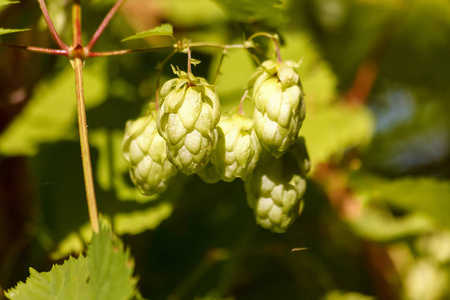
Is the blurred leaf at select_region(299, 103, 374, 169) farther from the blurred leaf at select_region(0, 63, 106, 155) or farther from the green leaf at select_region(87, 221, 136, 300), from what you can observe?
the green leaf at select_region(87, 221, 136, 300)

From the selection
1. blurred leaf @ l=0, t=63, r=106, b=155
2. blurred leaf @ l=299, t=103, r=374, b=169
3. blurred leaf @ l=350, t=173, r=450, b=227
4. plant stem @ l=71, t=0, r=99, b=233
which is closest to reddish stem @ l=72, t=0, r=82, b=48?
plant stem @ l=71, t=0, r=99, b=233

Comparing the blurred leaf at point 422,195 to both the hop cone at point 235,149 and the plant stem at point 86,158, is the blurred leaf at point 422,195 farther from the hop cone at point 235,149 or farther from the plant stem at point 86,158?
the plant stem at point 86,158

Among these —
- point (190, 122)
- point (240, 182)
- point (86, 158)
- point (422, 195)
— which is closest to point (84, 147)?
point (86, 158)

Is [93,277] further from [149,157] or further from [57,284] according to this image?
[149,157]

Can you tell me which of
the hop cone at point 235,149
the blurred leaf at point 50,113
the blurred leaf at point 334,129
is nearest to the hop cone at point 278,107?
the hop cone at point 235,149

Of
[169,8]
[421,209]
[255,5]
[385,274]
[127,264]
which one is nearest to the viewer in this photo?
[127,264]

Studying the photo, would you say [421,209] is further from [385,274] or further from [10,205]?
[10,205]

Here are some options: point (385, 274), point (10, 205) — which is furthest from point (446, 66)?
point (10, 205)
